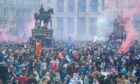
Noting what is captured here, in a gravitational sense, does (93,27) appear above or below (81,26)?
below

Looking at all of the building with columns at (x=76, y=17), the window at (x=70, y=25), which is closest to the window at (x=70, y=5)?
the building with columns at (x=76, y=17)

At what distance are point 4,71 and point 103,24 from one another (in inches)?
2158

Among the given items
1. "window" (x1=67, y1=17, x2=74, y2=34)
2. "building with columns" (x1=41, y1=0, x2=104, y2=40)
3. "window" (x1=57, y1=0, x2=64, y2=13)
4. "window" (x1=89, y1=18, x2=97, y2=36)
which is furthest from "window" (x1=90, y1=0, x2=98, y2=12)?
"window" (x1=57, y1=0, x2=64, y2=13)

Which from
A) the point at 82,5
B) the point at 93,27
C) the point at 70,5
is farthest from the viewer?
the point at 70,5

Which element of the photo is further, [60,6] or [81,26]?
[60,6]

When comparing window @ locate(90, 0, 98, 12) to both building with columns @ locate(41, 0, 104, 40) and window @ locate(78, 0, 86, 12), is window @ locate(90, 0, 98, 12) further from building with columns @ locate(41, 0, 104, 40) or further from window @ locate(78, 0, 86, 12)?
window @ locate(78, 0, 86, 12)

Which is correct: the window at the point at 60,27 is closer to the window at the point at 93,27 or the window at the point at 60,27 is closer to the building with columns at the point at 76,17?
the building with columns at the point at 76,17

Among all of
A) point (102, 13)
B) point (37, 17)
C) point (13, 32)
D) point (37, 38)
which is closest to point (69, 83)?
point (37, 38)

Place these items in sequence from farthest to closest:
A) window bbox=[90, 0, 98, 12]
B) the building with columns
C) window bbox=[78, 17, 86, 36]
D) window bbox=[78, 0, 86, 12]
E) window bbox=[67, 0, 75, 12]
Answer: window bbox=[67, 0, 75, 12], window bbox=[78, 0, 86, 12], window bbox=[90, 0, 98, 12], window bbox=[78, 17, 86, 36], the building with columns

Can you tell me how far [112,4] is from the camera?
5953cm

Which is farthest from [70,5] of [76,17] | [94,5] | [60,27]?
[60,27]

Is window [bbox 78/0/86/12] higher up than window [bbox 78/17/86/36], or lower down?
higher up

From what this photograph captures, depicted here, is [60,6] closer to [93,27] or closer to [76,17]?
[76,17]

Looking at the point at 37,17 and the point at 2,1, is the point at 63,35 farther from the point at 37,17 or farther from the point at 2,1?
the point at 37,17
